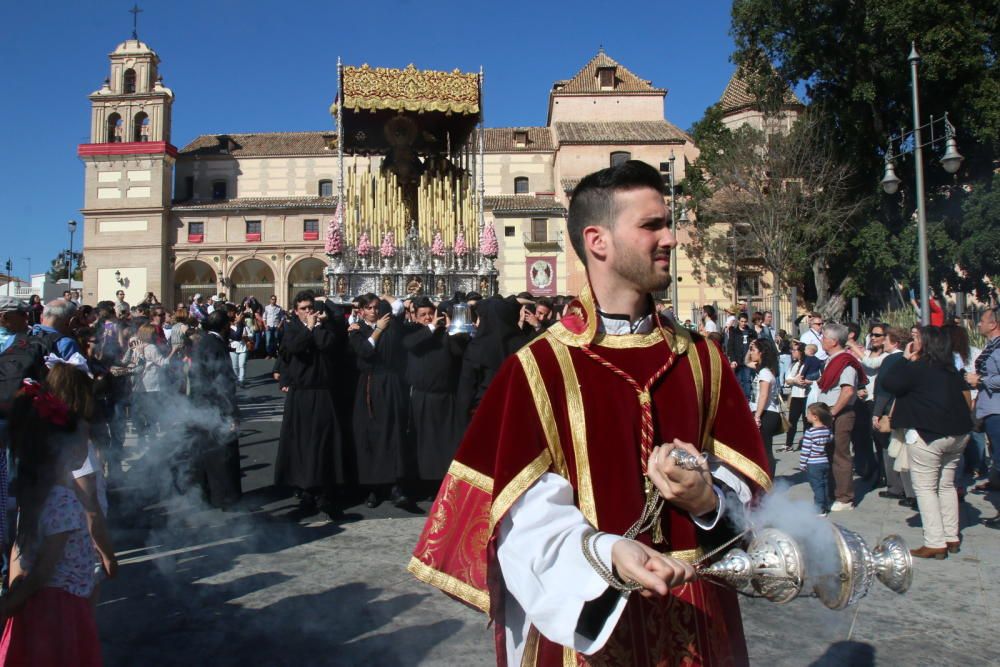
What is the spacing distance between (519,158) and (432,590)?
4163cm

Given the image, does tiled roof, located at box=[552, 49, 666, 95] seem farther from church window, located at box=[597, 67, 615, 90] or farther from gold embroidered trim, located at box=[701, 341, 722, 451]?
gold embroidered trim, located at box=[701, 341, 722, 451]

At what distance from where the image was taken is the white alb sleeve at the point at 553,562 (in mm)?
1716

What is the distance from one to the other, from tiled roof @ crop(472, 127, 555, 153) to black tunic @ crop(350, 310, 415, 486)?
127 ft

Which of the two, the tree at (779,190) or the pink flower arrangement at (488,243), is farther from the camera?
the tree at (779,190)

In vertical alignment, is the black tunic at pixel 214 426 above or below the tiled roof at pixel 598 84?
below

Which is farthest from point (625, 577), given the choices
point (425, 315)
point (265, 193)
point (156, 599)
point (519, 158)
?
point (265, 193)

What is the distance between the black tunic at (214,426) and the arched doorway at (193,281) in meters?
40.2

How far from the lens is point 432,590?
16.7 feet

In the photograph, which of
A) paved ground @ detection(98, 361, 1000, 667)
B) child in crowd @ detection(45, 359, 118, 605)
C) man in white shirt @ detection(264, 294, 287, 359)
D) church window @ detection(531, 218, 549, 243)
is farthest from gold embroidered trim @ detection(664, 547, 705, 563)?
church window @ detection(531, 218, 549, 243)

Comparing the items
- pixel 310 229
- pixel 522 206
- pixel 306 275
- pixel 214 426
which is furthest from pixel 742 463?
pixel 306 275

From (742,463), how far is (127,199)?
4745 cm

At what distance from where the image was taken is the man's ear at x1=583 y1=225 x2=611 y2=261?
2.13 metres

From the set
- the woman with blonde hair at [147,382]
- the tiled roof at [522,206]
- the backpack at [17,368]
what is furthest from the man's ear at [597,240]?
the tiled roof at [522,206]

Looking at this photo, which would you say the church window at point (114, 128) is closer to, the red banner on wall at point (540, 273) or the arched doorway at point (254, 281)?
the arched doorway at point (254, 281)
